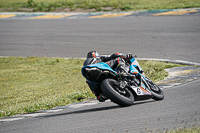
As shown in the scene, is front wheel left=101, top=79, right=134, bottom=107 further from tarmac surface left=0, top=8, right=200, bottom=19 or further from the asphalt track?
tarmac surface left=0, top=8, right=200, bottom=19

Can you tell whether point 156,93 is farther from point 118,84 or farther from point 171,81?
point 171,81

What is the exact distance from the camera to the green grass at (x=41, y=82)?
8398 millimetres

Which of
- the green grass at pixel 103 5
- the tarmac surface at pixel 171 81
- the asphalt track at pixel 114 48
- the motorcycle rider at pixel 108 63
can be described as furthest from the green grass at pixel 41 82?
the green grass at pixel 103 5

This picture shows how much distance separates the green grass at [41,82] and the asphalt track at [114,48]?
1.03 m

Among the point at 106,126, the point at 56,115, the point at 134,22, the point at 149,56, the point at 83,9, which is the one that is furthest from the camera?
the point at 83,9

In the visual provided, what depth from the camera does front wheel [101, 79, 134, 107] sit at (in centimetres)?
601

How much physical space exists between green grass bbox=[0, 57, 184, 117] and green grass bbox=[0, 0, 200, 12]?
31.7 feet

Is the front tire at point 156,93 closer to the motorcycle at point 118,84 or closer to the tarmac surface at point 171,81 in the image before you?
the motorcycle at point 118,84

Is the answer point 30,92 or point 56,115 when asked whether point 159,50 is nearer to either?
point 30,92

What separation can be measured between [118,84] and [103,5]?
1919cm

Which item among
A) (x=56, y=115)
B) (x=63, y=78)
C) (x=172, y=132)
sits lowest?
(x=63, y=78)

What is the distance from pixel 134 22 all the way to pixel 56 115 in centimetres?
1288

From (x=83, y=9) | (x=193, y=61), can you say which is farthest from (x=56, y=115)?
(x=83, y=9)

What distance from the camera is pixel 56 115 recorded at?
670cm
